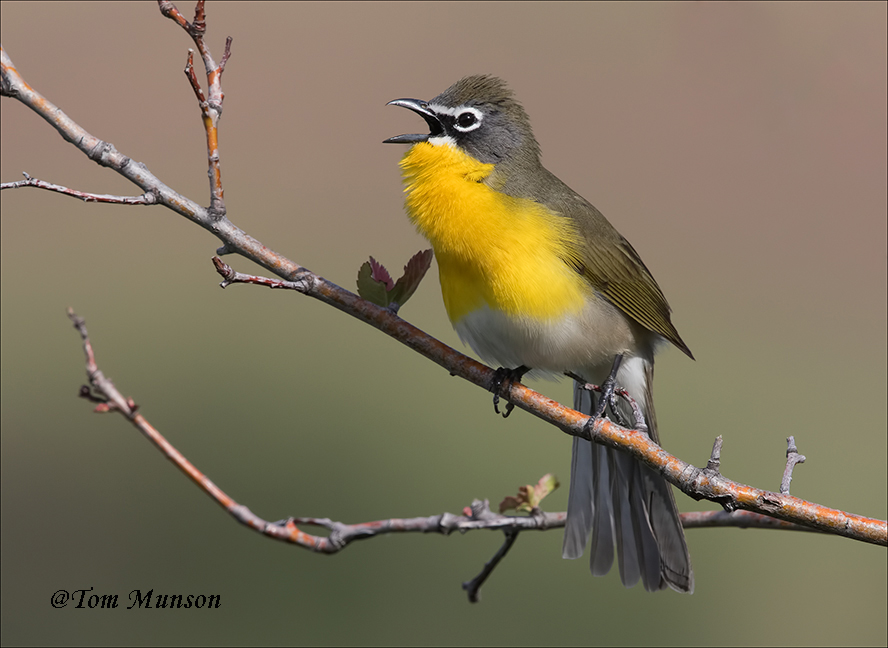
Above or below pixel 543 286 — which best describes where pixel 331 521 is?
below

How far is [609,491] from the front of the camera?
3494mm

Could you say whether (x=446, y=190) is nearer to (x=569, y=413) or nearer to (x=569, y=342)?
(x=569, y=342)

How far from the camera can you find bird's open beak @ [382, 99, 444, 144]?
3197mm

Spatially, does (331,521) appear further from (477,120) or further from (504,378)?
(477,120)

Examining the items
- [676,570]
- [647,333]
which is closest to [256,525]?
[676,570]

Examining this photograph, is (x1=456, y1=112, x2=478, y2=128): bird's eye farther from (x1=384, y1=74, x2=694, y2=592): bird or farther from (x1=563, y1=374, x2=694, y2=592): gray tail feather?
(x1=563, y1=374, x2=694, y2=592): gray tail feather

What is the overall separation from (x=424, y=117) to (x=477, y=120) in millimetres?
215

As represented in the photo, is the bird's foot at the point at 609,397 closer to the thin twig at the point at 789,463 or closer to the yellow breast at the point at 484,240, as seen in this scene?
the yellow breast at the point at 484,240

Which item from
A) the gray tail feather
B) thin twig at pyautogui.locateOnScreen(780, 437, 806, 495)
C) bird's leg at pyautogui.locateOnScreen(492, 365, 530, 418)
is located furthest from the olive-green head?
thin twig at pyautogui.locateOnScreen(780, 437, 806, 495)

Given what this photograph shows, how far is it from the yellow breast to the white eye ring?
0.10 meters

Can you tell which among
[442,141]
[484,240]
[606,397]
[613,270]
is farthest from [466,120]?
[606,397]

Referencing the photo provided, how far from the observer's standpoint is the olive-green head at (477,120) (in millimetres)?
3316

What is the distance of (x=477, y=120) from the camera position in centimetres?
338

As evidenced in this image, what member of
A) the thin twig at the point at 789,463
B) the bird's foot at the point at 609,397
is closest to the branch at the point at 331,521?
the thin twig at the point at 789,463
